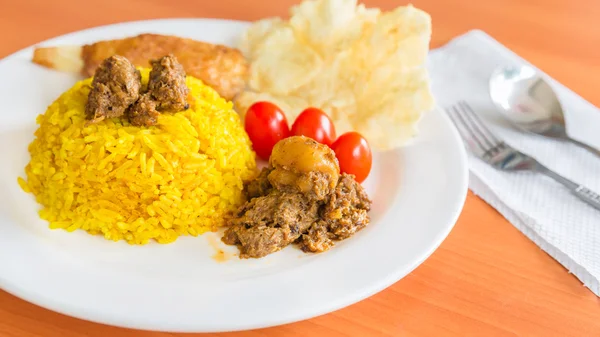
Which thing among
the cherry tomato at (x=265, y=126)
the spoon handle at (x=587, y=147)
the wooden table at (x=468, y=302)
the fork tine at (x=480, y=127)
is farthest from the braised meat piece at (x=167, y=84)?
the spoon handle at (x=587, y=147)

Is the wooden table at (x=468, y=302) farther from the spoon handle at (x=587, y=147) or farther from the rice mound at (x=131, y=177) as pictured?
the spoon handle at (x=587, y=147)

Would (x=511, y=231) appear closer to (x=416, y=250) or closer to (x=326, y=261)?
(x=416, y=250)

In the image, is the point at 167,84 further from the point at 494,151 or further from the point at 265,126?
the point at 494,151

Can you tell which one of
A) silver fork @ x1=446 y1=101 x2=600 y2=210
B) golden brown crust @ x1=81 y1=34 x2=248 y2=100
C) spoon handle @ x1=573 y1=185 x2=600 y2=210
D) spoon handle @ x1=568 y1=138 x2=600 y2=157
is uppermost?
golden brown crust @ x1=81 y1=34 x2=248 y2=100

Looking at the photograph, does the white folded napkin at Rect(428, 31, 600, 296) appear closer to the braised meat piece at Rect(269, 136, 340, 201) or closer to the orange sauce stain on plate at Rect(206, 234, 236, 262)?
the braised meat piece at Rect(269, 136, 340, 201)

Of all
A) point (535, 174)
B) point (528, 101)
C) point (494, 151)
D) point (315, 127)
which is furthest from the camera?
point (528, 101)

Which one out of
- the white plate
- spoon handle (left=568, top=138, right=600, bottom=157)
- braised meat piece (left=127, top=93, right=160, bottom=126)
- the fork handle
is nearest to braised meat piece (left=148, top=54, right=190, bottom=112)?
braised meat piece (left=127, top=93, right=160, bottom=126)

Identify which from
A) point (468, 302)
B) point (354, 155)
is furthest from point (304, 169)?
point (468, 302)
